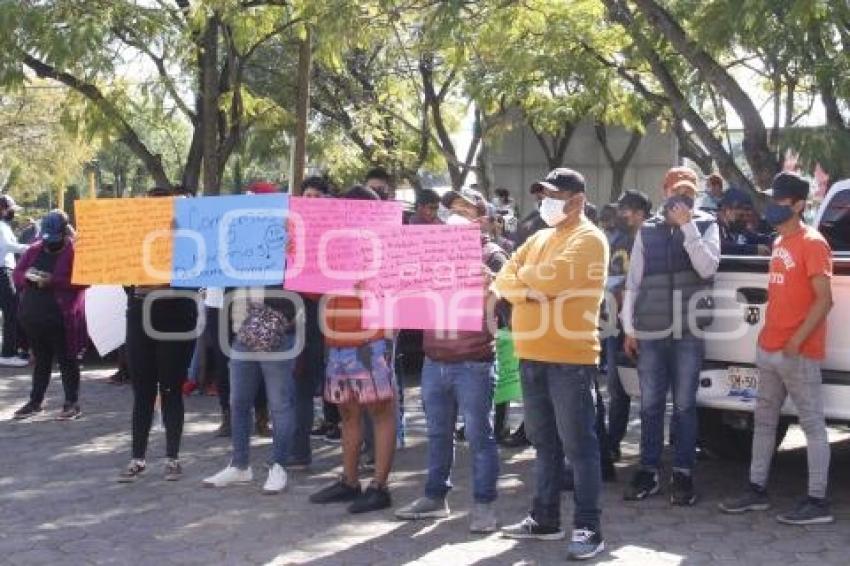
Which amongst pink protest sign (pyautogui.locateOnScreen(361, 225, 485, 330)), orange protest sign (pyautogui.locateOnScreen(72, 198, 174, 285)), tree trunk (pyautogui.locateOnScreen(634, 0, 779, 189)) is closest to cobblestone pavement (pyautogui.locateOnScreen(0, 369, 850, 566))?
pink protest sign (pyautogui.locateOnScreen(361, 225, 485, 330))

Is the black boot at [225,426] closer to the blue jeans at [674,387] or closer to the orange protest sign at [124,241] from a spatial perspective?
the orange protest sign at [124,241]


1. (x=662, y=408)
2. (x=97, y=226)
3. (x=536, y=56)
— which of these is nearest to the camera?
(x=662, y=408)

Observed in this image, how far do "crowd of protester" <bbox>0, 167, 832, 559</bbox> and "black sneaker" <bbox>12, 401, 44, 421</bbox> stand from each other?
94.2 inches

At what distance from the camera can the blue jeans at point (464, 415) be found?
19.4 ft

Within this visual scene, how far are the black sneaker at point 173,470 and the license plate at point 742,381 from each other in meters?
3.31

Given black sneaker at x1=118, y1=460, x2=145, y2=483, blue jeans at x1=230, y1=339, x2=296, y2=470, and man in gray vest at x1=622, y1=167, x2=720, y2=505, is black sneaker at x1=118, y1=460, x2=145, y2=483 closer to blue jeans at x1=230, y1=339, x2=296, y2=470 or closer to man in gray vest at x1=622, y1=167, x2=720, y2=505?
blue jeans at x1=230, y1=339, x2=296, y2=470

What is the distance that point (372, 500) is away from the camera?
637 cm

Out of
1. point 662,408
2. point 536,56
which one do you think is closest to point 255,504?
point 662,408

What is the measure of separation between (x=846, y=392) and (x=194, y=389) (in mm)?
6159

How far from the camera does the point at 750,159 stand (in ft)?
32.2

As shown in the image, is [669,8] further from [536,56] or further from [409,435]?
[409,435]

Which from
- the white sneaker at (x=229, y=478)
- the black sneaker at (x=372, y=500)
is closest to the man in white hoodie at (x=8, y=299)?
the white sneaker at (x=229, y=478)

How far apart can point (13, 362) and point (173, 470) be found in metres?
5.96

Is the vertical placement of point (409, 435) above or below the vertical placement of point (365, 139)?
below
